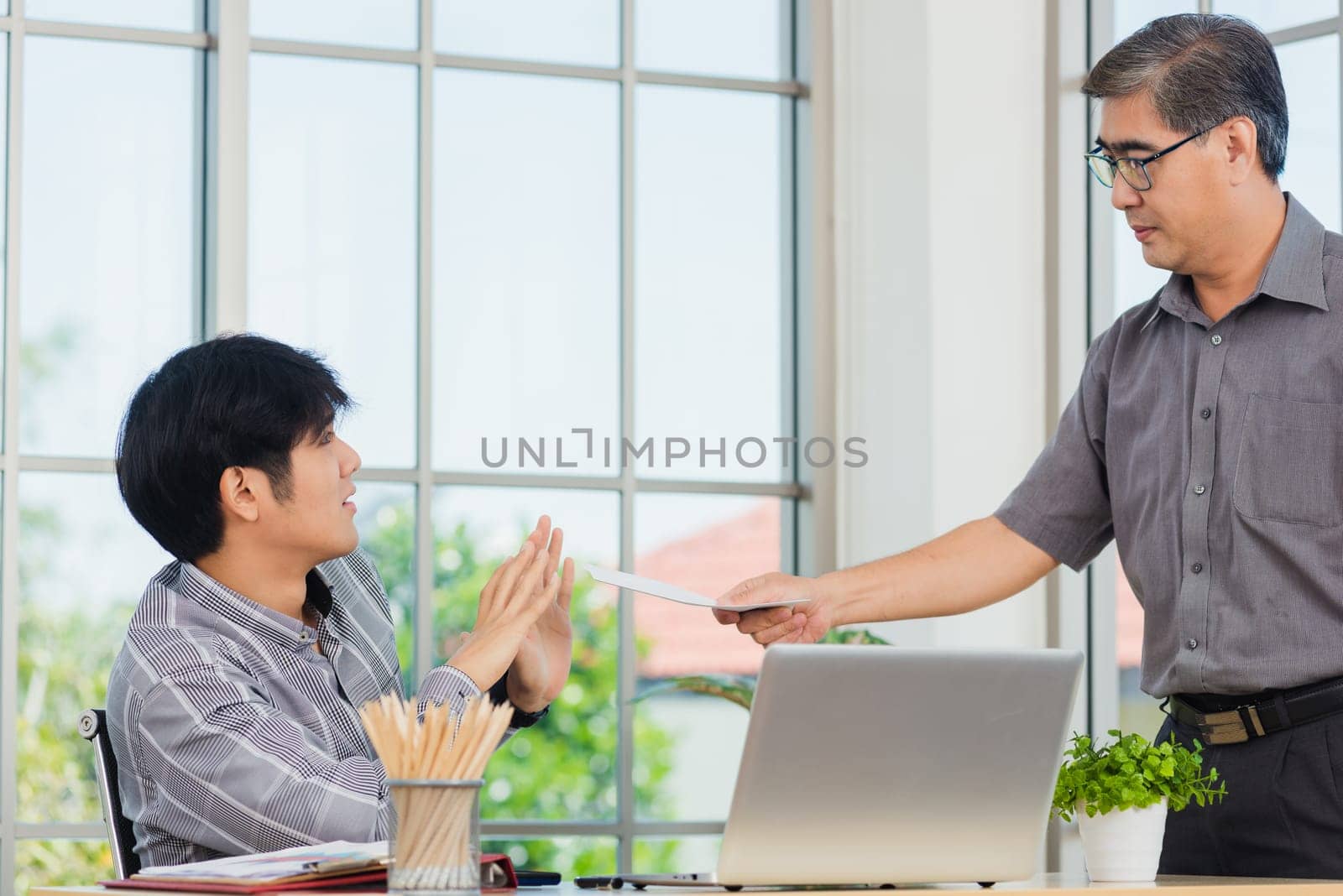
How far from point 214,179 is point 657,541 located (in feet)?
4.05

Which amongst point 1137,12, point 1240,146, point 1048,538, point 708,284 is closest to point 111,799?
point 1048,538

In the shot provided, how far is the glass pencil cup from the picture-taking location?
139 cm

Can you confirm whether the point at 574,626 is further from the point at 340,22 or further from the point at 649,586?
the point at 649,586

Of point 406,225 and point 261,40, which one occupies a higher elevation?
point 261,40

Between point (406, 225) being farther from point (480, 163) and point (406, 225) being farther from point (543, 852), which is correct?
point (543, 852)

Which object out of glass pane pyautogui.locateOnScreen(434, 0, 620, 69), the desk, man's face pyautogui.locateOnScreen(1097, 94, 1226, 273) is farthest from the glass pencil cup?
glass pane pyautogui.locateOnScreen(434, 0, 620, 69)

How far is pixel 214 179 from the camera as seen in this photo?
3.58 m

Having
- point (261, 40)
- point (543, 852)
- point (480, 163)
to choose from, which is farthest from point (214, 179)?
point (543, 852)

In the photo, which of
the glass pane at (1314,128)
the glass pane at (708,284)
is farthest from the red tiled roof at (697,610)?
the glass pane at (1314,128)

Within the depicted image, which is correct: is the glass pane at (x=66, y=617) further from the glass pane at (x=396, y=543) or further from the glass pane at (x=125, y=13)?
the glass pane at (x=125, y=13)

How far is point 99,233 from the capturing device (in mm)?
3547

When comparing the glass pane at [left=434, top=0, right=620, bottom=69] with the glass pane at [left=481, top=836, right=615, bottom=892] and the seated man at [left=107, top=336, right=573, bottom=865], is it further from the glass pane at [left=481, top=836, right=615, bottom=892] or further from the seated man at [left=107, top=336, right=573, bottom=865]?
the seated man at [left=107, top=336, right=573, bottom=865]

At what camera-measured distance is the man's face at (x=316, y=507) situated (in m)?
2.08

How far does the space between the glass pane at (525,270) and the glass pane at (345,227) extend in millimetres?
83
